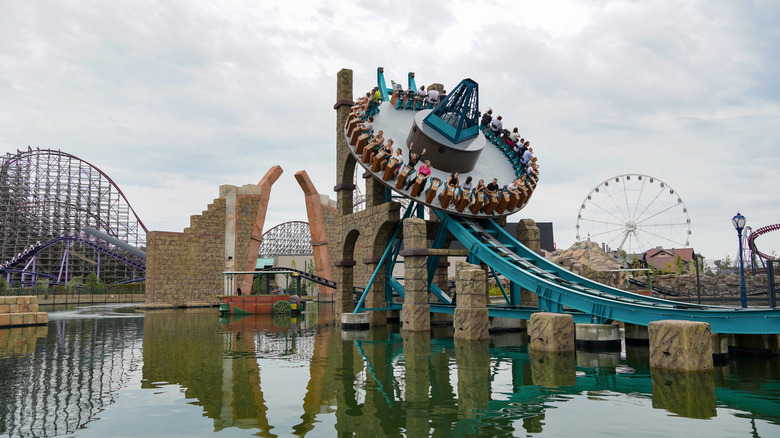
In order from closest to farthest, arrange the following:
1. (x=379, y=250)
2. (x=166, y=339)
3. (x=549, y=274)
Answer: (x=549, y=274), (x=166, y=339), (x=379, y=250)

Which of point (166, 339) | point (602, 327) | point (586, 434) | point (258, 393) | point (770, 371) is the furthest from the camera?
point (166, 339)

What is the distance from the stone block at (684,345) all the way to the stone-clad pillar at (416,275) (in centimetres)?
875

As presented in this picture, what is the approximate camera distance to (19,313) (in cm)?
2439

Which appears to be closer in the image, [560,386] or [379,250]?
[560,386]

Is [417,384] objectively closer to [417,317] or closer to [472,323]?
[472,323]

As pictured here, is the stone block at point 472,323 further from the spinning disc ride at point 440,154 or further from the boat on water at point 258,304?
the boat on water at point 258,304

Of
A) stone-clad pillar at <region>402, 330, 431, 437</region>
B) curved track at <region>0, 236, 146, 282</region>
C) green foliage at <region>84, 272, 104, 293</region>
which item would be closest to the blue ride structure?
stone-clad pillar at <region>402, 330, 431, 437</region>

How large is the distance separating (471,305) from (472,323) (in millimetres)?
510

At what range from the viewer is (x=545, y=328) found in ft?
45.2

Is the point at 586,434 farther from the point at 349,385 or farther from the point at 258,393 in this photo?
the point at 258,393

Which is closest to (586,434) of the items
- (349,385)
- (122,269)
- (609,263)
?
(349,385)

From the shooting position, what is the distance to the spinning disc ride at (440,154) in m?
19.6

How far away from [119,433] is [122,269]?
68190 mm

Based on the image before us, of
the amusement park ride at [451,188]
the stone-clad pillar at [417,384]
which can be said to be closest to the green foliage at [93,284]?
the amusement park ride at [451,188]
